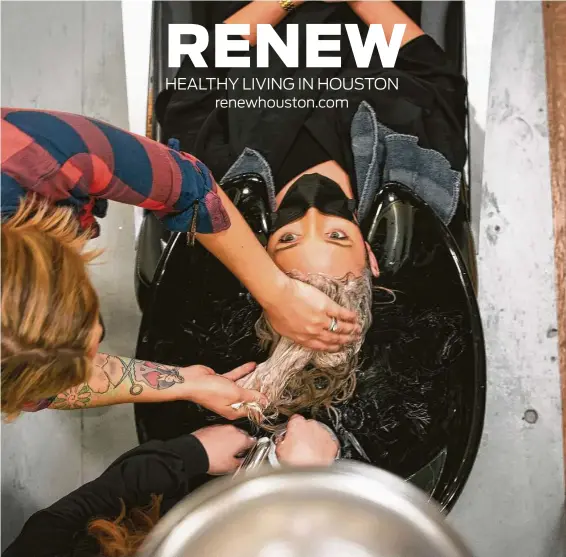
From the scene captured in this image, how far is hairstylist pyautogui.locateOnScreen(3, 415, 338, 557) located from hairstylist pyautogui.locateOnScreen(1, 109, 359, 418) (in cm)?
21

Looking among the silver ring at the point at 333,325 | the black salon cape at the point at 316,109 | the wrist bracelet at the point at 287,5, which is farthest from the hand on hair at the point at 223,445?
the wrist bracelet at the point at 287,5

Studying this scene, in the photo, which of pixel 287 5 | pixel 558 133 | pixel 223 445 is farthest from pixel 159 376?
A: pixel 558 133

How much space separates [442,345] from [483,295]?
10.7 inches

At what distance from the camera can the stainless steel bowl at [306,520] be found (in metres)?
0.68

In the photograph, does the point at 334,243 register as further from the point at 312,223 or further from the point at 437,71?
the point at 437,71

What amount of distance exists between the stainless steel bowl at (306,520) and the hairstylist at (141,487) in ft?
0.45

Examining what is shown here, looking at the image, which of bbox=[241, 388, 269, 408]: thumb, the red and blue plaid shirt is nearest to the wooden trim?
bbox=[241, 388, 269, 408]: thumb

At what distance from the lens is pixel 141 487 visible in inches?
37.7

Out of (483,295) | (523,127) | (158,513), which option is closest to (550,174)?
(523,127)

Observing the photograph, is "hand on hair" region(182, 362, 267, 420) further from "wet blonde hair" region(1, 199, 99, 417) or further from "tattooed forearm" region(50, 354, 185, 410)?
"wet blonde hair" region(1, 199, 99, 417)

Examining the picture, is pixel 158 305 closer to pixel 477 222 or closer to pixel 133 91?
pixel 133 91

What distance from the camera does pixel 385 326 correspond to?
1.02 meters

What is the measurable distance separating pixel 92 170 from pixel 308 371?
0.52 metres

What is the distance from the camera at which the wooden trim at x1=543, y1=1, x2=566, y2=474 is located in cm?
120
